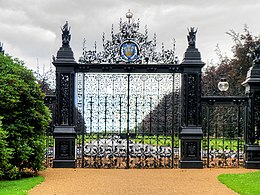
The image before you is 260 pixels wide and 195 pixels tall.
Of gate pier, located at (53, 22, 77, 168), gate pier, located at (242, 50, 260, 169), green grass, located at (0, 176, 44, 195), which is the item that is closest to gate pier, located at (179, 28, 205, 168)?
gate pier, located at (242, 50, 260, 169)

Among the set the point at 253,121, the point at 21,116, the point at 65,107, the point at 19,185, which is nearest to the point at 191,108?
the point at 253,121

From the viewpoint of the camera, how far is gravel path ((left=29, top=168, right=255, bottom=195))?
391 inches

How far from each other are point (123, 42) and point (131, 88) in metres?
1.58

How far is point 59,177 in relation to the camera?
12133mm

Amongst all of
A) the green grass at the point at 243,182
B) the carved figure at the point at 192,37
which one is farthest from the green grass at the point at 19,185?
the carved figure at the point at 192,37

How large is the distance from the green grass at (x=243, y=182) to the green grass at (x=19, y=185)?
468cm

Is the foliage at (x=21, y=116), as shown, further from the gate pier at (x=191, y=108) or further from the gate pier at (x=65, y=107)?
the gate pier at (x=191, y=108)

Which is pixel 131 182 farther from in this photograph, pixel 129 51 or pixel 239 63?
pixel 239 63

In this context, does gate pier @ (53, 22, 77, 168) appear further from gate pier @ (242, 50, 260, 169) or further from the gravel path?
gate pier @ (242, 50, 260, 169)

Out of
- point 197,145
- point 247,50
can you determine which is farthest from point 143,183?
point 247,50

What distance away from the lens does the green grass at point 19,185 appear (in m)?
9.28

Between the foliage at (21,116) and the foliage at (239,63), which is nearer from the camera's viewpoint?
the foliage at (21,116)

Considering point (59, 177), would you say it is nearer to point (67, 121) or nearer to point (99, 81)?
point (67, 121)

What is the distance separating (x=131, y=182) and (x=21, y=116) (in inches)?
135
